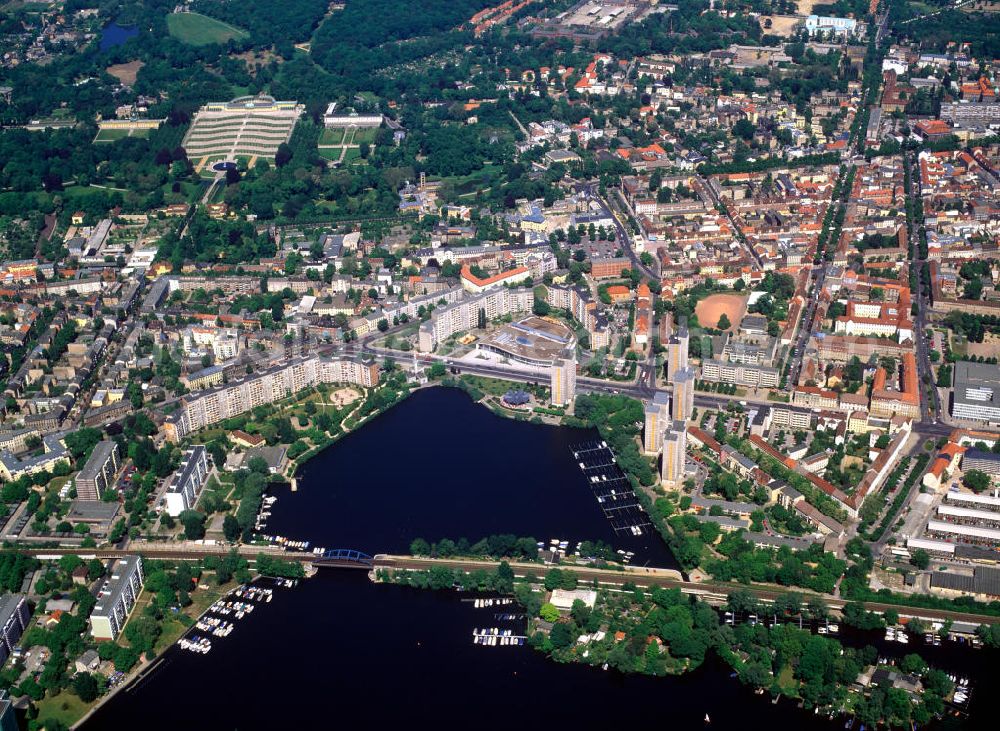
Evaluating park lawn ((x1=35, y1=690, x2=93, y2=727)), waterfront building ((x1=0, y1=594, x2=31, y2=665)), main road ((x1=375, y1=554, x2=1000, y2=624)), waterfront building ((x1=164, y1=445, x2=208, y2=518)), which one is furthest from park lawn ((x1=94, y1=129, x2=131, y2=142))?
park lawn ((x1=35, y1=690, x2=93, y2=727))

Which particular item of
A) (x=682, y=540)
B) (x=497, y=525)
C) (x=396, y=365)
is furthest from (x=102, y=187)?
(x=682, y=540)

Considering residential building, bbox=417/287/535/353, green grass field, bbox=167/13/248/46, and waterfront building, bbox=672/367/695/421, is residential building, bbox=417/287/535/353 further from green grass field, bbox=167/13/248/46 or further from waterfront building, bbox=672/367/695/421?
green grass field, bbox=167/13/248/46

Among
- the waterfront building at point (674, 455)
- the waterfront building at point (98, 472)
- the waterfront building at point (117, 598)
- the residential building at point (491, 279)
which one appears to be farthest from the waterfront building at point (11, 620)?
the residential building at point (491, 279)

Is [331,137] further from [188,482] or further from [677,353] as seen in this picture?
[188,482]

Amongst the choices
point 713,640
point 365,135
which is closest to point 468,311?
point 713,640

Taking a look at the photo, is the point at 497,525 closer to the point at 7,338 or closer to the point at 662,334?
the point at 662,334

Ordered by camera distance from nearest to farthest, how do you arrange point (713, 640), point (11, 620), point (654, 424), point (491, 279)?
point (713, 640), point (11, 620), point (654, 424), point (491, 279)

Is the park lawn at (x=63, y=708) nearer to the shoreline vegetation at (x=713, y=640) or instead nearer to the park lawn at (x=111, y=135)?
the shoreline vegetation at (x=713, y=640)
